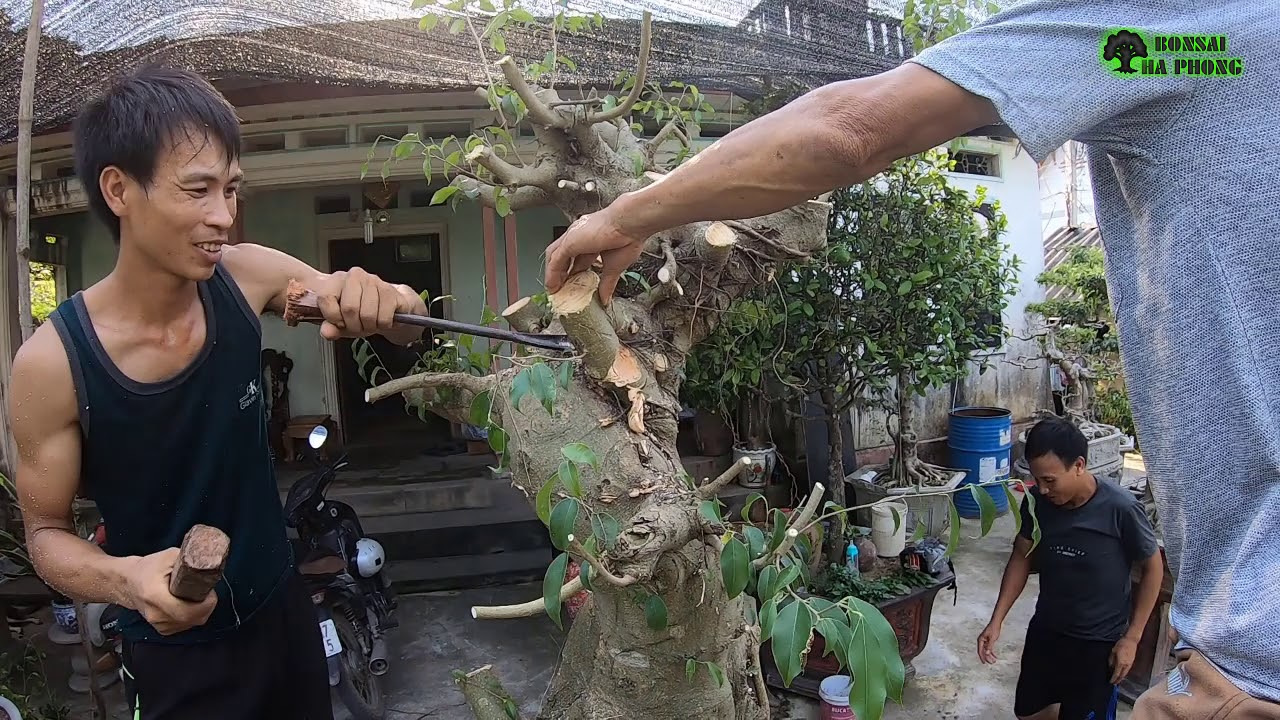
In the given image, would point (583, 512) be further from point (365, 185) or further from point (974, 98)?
point (365, 185)

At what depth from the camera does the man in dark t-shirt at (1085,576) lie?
118 inches

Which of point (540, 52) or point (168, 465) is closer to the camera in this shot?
point (168, 465)

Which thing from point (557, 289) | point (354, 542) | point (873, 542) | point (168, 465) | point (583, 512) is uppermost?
point (557, 289)

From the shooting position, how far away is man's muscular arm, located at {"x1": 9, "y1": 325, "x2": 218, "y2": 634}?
56.1 inches

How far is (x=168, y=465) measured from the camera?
163 centimetres

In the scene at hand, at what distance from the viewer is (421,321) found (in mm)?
1683

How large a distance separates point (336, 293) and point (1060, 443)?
111 inches

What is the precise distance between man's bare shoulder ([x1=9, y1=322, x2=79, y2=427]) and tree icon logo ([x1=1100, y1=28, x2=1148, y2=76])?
1933mm

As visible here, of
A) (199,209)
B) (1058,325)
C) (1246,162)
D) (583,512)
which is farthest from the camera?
(1058,325)

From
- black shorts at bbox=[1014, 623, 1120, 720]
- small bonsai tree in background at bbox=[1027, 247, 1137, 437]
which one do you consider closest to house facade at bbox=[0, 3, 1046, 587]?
small bonsai tree in background at bbox=[1027, 247, 1137, 437]

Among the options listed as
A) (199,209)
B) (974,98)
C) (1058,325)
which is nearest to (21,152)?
(199,209)

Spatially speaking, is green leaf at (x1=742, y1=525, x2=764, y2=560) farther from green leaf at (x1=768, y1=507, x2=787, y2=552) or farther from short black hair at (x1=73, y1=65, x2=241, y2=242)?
short black hair at (x1=73, y1=65, x2=241, y2=242)

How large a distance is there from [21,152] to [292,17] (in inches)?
83.0

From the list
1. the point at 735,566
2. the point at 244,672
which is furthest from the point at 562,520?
the point at 244,672
